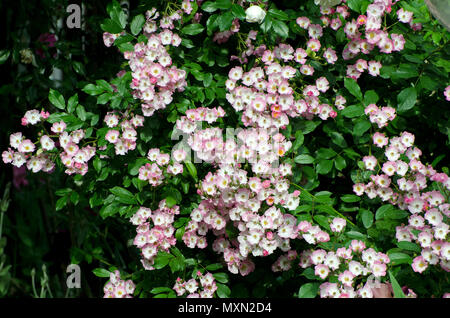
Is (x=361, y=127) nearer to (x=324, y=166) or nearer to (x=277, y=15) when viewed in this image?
(x=324, y=166)

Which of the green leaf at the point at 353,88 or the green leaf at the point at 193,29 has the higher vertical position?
the green leaf at the point at 193,29

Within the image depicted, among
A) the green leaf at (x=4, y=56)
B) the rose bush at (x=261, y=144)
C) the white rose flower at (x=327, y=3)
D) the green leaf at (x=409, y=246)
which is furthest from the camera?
the green leaf at (x=4, y=56)

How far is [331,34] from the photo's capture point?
6.66ft

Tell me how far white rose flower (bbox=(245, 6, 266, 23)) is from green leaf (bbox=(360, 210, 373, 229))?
714 millimetres

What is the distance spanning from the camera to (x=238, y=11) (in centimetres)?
178

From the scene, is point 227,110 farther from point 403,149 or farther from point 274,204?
point 403,149

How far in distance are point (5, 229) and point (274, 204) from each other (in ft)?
5.63

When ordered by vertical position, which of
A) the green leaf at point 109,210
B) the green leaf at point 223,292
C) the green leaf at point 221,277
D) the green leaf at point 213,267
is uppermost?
the green leaf at point 109,210

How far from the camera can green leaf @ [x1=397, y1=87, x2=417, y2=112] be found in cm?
178

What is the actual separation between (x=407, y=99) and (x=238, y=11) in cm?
61

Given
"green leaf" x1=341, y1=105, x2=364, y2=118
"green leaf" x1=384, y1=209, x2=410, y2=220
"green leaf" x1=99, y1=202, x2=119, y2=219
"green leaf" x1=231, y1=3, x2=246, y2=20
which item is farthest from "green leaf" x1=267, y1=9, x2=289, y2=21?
"green leaf" x1=99, y1=202, x2=119, y2=219

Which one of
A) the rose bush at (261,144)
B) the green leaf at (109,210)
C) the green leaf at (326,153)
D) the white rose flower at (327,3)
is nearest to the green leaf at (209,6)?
the rose bush at (261,144)

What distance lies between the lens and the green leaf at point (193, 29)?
1874mm

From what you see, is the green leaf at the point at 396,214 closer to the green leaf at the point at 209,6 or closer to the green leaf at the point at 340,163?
the green leaf at the point at 340,163
